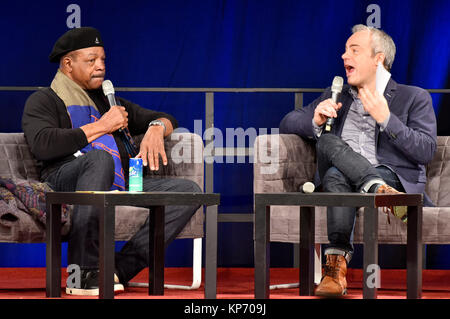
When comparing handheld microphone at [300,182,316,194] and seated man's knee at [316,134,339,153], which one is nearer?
handheld microphone at [300,182,316,194]

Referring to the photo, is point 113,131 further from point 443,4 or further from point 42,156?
point 443,4

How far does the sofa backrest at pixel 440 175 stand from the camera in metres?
3.18

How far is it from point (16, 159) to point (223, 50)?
196 cm

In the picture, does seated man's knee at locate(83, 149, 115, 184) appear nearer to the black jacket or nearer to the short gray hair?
the black jacket

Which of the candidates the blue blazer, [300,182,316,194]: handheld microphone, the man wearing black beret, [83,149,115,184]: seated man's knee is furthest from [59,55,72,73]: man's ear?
[300,182,316,194]: handheld microphone

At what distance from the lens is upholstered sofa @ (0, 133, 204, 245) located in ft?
8.83

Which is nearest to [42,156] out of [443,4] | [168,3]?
[168,3]

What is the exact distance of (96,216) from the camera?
272 centimetres

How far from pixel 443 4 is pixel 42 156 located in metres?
2.66

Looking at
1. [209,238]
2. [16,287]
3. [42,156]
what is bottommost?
[16,287]

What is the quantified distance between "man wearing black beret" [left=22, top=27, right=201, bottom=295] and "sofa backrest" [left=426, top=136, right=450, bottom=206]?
36.7 inches

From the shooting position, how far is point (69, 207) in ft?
9.01

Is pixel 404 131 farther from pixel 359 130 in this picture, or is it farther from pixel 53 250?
pixel 53 250

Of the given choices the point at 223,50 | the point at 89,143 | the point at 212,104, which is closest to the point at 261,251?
the point at 89,143
